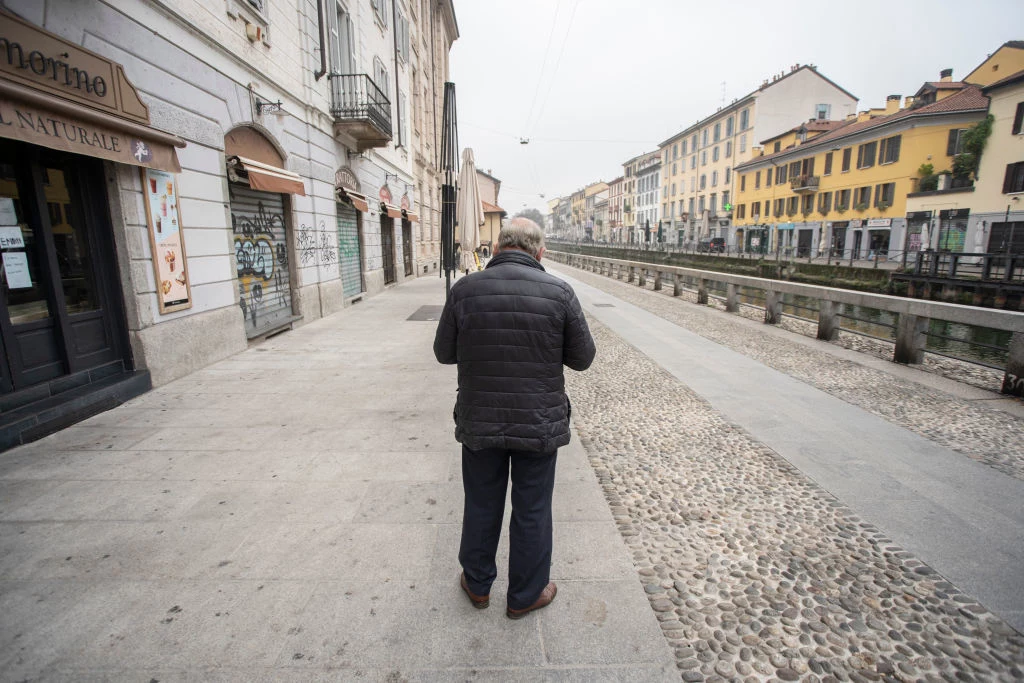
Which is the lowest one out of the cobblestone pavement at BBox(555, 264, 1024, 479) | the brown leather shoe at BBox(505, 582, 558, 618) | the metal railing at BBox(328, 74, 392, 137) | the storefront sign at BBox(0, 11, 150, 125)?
the cobblestone pavement at BBox(555, 264, 1024, 479)

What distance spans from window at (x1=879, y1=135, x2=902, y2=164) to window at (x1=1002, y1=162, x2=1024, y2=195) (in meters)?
8.42

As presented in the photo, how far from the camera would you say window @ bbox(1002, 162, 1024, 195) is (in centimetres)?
2272

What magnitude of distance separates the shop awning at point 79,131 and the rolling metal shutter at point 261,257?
7.93ft

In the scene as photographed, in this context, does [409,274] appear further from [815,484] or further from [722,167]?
[722,167]

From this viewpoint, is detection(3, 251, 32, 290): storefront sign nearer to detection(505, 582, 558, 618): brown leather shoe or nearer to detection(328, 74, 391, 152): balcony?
detection(505, 582, 558, 618): brown leather shoe

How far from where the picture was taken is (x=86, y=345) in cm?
518

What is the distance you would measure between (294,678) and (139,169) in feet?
19.6

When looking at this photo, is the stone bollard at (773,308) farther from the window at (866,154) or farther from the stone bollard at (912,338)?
the window at (866,154)

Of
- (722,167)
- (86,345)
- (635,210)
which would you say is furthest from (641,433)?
(635,210)

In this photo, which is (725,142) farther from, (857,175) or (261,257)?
(261,257)

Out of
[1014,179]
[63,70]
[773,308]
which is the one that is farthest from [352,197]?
[1014,179]

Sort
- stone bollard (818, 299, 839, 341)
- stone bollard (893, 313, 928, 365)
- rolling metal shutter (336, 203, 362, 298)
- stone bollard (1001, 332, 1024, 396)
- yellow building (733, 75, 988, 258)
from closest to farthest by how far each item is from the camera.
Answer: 1. stone bollard (1001, 332, 1024, 396)
2. stone bollard (893, 313, 928, 365)
3. stone bollard (818, 299, 839, 341)
4. rolling metal shutter (336, 203, 362, 298)
5. yellow building (733, 75, 988, 258)

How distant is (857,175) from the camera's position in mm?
34281

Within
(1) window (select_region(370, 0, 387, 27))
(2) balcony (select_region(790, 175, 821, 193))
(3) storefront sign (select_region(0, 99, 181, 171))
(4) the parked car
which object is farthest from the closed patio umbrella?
(4) the parked car
